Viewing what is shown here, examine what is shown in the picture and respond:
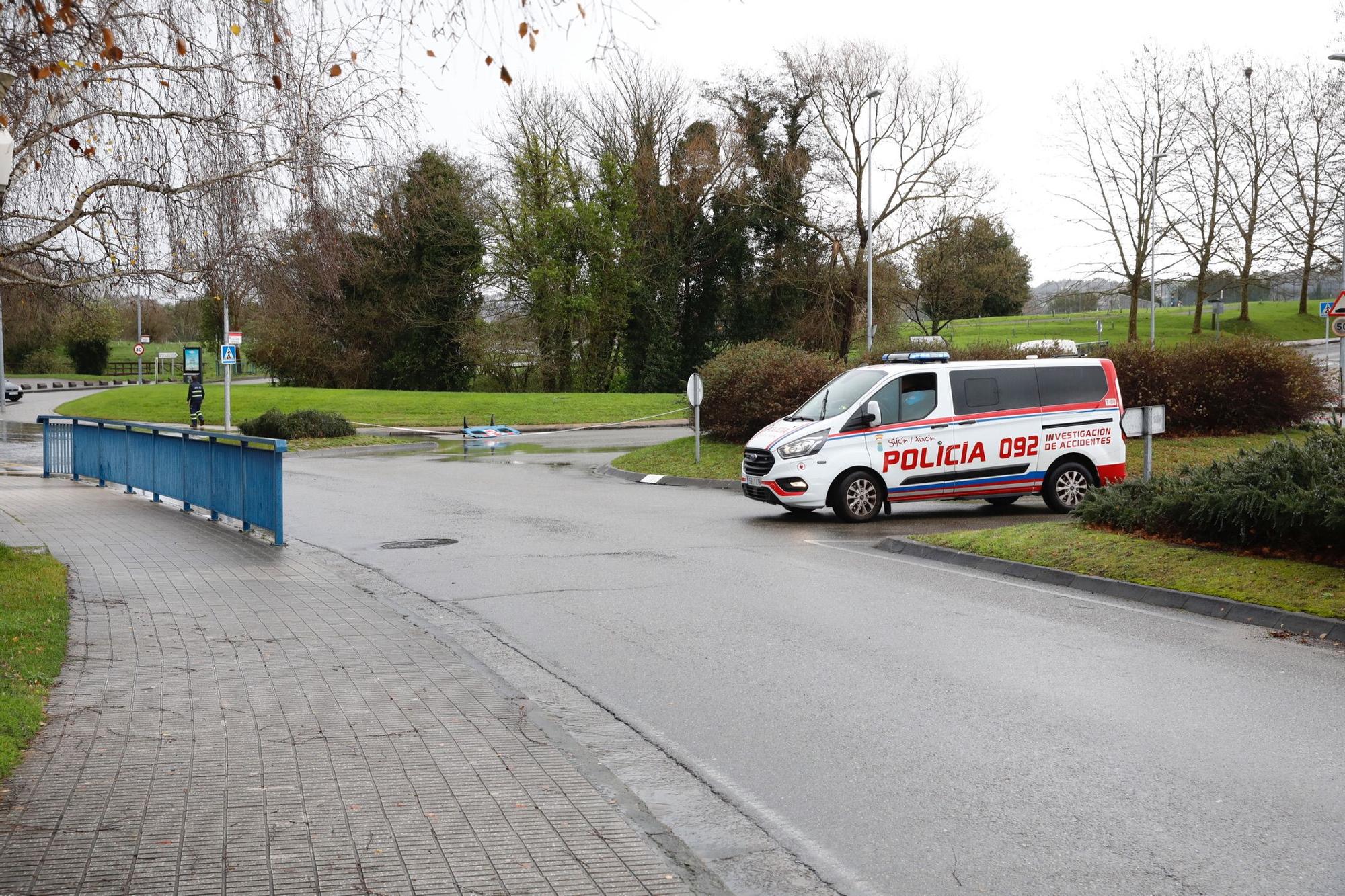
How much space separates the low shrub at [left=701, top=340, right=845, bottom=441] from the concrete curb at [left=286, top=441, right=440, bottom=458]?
9.35 m

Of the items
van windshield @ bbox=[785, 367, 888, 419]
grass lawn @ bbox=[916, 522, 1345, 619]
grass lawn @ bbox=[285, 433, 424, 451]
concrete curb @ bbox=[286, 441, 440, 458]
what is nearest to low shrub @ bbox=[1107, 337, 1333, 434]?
van windshield @ bbox=[785, 367, 888, 419]

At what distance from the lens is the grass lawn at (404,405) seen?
4434 centimetres

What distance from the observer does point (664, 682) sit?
23.7 ft

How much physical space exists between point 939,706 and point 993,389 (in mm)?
9900

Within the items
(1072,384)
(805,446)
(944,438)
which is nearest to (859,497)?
(805,446)

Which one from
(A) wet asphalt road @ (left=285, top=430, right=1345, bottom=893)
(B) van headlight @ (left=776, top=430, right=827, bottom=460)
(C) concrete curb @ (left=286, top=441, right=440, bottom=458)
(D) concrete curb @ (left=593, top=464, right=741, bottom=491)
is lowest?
(A) wet asphalt road @ (left=285, top=430, right=1345, bottom=893)

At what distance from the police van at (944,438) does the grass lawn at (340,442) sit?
18.3m

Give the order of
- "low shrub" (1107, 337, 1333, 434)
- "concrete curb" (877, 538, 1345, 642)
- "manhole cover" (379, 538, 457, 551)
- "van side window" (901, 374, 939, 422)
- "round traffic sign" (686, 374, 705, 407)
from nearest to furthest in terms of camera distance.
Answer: "concrete curb" (877, 538, 1345, 642), "manhole cover" (379, 538, 457, 551), "van side window" (901, 374, 939, 422), "round traffic sign" (686, 374, 705, 407), "low shrub" (1107, 337, 1333, 434)

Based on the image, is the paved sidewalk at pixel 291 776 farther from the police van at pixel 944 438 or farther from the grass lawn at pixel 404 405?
the grass lawn at pixel 404 405

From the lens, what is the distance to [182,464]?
15992mm

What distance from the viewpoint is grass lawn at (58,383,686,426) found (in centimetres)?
4434

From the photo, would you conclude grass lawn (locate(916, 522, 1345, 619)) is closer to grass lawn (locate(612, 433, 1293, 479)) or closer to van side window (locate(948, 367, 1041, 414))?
van side window (locate(948, 367, 1041, 414))

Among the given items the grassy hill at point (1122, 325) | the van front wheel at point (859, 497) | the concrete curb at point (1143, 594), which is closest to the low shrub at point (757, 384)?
the van front wheel at point (859, 497)

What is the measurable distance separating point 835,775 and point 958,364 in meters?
11.2
